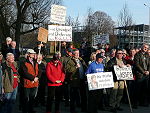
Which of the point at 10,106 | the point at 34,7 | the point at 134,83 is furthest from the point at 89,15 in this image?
the point at 10,106

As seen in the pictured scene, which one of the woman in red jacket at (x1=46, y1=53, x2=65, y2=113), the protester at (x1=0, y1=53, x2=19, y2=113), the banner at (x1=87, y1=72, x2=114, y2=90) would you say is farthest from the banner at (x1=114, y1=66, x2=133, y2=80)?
the protester at (x1=0, y1=53, x2=19, y2=113)

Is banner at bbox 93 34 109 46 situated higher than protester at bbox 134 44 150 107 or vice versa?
banner at bbox 93 34 109 46

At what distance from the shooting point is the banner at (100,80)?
8438 millimetres

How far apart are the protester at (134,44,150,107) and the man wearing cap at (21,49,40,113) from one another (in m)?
3.85

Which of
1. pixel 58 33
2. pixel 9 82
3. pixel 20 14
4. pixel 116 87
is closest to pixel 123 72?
pixel 116 87

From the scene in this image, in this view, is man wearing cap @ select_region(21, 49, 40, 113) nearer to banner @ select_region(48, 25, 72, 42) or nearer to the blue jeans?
the blue jeans

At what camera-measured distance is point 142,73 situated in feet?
33.0

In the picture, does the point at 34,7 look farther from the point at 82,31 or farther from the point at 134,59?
the point at 134,59

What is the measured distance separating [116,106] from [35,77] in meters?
3.07

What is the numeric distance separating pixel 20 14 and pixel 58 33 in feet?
69.7

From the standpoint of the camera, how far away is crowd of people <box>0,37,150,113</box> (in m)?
7.61

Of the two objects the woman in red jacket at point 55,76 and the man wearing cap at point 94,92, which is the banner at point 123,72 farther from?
the woman in red jacket at point 55,76

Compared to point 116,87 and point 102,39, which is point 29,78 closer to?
point 116,87

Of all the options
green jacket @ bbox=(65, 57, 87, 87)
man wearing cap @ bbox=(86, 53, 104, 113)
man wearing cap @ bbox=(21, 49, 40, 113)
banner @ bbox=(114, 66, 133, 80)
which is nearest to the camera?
man wearing cap @ bbox=(21, 49, 40, 113)
